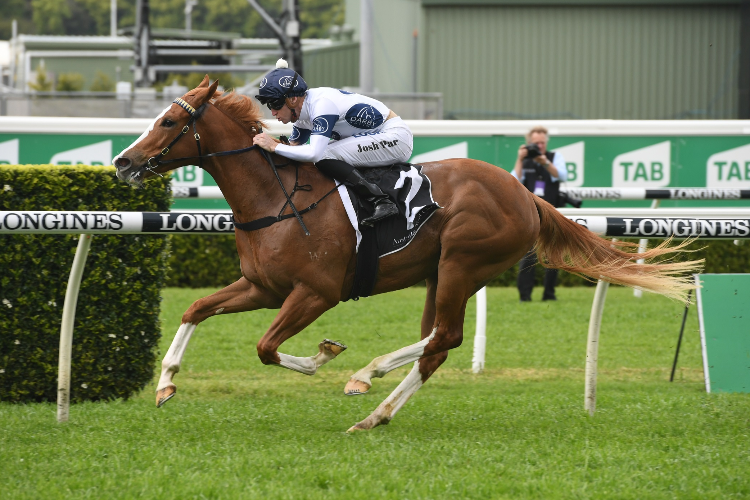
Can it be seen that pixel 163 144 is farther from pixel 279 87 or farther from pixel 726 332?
pixel 726 332

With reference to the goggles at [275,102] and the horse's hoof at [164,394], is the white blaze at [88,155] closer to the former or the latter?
the goggles at [275,102]

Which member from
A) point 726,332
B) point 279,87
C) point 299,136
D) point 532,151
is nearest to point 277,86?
point 279,87

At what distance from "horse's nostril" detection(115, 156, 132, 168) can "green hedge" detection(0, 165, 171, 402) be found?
977 mm

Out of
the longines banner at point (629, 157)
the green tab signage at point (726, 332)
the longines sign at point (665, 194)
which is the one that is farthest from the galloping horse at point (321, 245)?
the longines banner at point (629, 157)

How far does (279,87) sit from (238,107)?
31 centimetres

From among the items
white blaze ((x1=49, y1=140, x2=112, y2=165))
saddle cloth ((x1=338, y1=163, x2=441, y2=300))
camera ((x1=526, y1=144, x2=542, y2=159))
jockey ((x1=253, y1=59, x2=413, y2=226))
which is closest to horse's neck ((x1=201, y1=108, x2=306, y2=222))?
jockey ((x1=253, y1=59, x2=413, y2=226))

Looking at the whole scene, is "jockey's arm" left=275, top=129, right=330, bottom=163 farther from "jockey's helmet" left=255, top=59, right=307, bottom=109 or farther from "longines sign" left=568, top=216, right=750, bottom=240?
"longines sign" left=568, top=216, right=750, bottom=240

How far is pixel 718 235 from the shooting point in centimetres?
465

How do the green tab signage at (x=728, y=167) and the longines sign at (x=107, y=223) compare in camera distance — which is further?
the green tab signage at (x=728, y=167)

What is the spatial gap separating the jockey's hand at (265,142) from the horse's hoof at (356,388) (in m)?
1.21

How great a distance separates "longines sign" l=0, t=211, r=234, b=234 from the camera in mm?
4270

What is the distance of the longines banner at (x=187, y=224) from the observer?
169 inches

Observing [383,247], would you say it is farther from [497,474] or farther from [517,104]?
[517,104]

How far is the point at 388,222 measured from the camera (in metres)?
4.57
